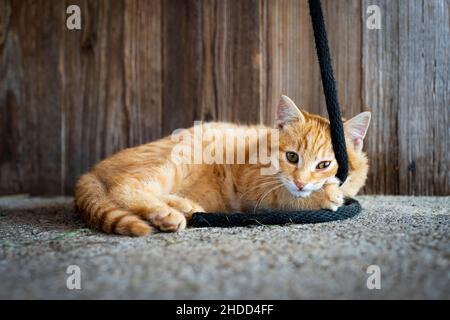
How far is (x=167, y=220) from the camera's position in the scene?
1.45m

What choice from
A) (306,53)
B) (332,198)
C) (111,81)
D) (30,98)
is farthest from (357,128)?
(30,98)

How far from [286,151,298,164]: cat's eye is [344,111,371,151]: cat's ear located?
0.27 metres

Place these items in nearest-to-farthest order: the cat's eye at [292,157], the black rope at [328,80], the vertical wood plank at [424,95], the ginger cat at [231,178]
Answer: the black rope at [328,80] < the ginger cat at [231,178] < the cat's eye at [292,157] < the vertical wood plank at [424,95]

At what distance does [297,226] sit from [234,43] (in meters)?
1.26

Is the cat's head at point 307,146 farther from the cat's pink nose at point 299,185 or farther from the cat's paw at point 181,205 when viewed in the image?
the cat's paw at point 181,205

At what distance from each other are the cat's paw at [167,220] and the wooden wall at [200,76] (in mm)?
1009

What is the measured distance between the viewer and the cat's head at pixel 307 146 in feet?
5.76

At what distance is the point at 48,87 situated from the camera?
8.04 feet

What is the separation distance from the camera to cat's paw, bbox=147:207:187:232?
145 centimetres

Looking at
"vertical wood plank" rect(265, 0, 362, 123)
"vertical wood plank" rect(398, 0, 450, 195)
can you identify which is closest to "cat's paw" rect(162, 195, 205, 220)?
"vertical wood plank" rect(265, 0, 362, 123)

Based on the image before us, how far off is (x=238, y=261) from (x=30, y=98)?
200 cm

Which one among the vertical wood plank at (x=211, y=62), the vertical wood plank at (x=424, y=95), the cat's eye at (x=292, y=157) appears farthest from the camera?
the vertical wood plank at (x=211, y=62)

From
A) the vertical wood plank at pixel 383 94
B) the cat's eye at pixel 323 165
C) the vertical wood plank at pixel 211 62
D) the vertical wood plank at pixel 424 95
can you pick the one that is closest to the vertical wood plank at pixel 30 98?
the vertical wood plank at pixel 211 62

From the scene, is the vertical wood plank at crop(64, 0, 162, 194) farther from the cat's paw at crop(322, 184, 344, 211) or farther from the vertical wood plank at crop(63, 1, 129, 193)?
the cat's paw at crop(322, 184, 344, 211)
